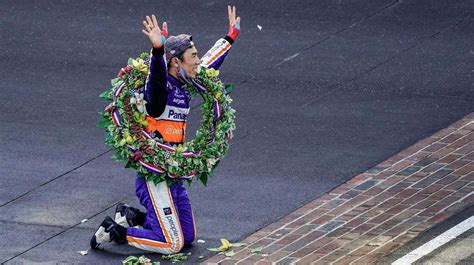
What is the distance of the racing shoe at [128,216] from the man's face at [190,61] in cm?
140

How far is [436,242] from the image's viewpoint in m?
10.2

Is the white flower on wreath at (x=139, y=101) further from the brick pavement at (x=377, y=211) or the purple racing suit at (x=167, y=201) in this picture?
the brick pavement at (x=377, y=211)

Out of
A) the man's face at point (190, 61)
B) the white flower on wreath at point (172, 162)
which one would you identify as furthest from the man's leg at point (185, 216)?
the man's face at point (190, 61)

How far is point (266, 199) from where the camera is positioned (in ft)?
37.9

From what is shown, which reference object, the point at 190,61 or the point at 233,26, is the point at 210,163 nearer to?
the point at 190,61

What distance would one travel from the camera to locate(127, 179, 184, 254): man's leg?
1038 cm

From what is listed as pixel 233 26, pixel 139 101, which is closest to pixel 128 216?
pixel 139 101

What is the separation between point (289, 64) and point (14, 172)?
4.10 m

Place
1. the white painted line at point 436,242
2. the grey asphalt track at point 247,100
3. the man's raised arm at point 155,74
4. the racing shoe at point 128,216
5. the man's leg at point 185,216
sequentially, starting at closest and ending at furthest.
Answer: the man's raised arm at point 155,74, the white painted line at point 436,242, the man's leg at point 185,216, the racing shoe at point 128,216, the grey asphalt track at point 247,100

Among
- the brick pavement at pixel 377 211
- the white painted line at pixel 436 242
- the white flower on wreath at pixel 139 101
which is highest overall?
the white flower on wreath at pixel 139 101

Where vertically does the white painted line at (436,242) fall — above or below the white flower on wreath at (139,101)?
below

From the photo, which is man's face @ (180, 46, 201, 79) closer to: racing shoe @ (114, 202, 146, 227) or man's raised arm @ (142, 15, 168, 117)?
man's raised arm @ (142, 15, 168, 117)

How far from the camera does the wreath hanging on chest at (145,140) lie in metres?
10.3

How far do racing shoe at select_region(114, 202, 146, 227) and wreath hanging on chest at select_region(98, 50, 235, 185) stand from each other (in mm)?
565
